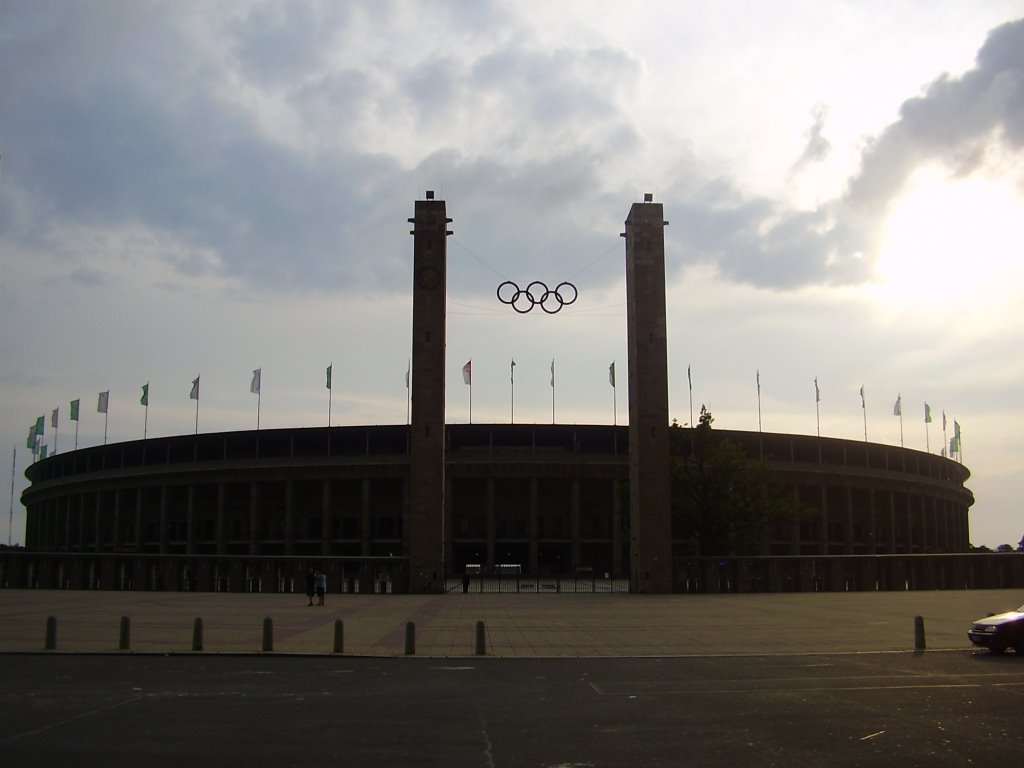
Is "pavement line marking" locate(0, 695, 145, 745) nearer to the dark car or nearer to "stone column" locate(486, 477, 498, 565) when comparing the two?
the dark car

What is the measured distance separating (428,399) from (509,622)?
72.7 feet

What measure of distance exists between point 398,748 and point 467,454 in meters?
80.2

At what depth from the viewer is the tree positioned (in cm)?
6181

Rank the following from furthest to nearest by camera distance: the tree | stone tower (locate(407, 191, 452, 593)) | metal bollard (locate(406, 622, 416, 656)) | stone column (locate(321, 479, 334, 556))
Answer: stone column (locate(321, 479, 334, 556)) → the tree → stone tower (locate(407, 191, 452, 593)) → metal bollard (locate(406, 622, 416, 656))

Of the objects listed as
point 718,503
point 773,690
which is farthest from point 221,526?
point 773,690

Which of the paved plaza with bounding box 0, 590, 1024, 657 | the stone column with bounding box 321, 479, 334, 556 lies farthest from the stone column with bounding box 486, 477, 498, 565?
the paved plaza with bounding box 0, 590, 1024, 657

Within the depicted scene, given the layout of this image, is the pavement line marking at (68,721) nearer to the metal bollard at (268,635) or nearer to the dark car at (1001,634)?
the metal bollard at (268,635)

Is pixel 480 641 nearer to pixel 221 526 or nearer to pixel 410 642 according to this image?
pixel 410 642

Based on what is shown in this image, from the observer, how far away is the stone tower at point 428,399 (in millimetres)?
51531

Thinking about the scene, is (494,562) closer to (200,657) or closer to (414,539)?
(414,539)

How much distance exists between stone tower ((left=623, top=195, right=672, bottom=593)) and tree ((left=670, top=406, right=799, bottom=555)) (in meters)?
8.68

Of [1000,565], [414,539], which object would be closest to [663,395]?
[414,539]

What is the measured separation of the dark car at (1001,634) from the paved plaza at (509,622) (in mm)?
1631

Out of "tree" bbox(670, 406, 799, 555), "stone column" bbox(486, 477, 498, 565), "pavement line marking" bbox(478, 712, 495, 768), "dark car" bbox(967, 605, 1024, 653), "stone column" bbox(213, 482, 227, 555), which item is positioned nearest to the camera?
"pavement line marking" bbox(478, 712, 495, 768)
